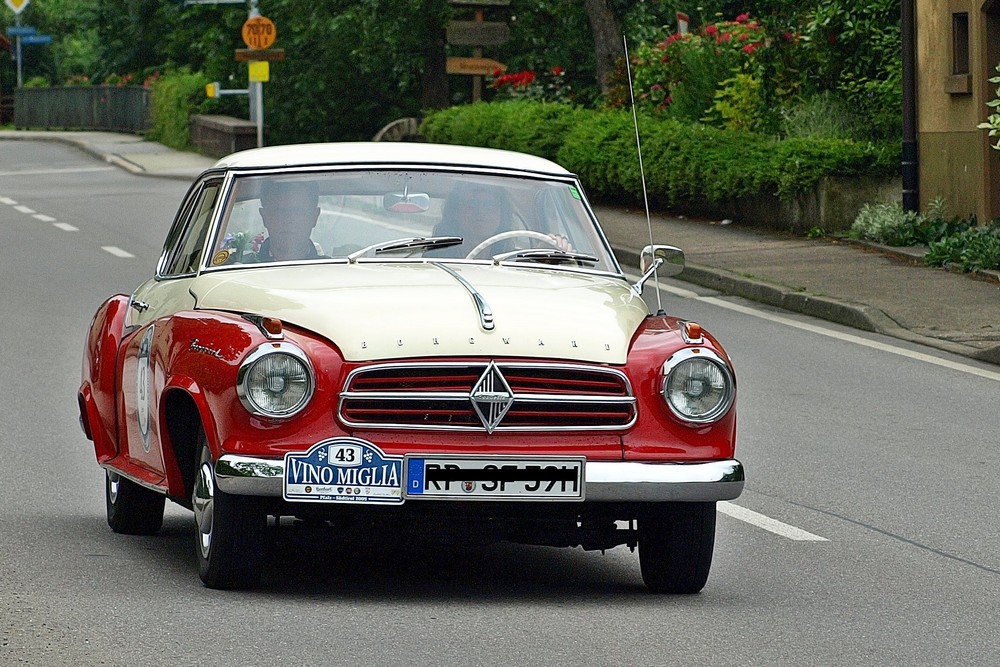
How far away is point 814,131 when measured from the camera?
79.2 feet

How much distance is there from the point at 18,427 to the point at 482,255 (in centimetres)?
422

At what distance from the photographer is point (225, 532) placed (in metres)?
6.40

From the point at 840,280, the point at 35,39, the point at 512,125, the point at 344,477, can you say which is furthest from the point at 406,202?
the point at 35,39

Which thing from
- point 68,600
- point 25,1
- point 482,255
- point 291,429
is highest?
point 25,1

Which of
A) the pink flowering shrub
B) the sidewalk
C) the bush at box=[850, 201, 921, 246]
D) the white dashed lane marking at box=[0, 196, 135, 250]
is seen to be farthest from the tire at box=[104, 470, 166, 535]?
the pink flowering shrub

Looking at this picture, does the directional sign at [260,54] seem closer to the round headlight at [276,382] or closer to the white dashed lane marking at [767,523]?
the white dashed lane marking at [767,523]

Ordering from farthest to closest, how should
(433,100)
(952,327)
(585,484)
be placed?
(433,100)
(952,327)
(585,484)

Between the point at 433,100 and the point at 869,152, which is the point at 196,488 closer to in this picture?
the point at 869,152

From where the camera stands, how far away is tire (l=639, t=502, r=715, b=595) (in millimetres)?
6609

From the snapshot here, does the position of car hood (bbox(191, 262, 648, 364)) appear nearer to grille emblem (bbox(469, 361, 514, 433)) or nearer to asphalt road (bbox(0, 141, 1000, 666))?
grille emblem (bbox(469, 361, 514, 433))

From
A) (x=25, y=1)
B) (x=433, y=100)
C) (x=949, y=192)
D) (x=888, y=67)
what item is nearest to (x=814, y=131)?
(x=888, y=67)

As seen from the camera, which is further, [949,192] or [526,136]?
[526,136]

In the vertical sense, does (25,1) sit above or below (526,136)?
above

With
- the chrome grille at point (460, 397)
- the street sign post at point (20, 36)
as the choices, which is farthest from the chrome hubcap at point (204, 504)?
the street sign post at point (20, 36)
